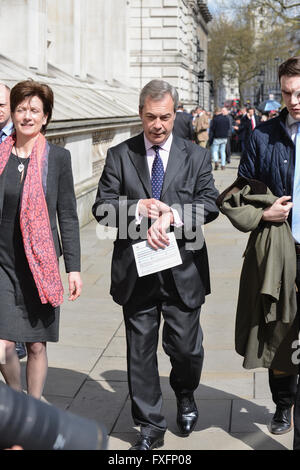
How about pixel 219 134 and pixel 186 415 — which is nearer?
pixel 186 415

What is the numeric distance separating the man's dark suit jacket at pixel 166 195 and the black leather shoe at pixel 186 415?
0.58m

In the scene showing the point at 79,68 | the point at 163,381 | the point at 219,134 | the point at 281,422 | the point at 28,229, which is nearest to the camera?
the point at 28,229

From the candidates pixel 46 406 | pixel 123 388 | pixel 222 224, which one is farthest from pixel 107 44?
pixel 46 406

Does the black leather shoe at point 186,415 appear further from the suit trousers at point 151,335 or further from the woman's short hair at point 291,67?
the woman's short hair at point 291,67

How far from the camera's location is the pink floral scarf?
4.27 m

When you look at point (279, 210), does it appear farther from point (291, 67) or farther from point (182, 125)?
point (182, 125)

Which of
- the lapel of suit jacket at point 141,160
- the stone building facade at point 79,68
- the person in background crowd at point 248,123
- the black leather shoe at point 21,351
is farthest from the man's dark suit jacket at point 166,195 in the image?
the person in background crowd at point 248,123

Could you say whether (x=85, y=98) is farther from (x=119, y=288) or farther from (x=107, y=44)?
(x=119, y=288)

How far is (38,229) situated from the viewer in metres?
4.29

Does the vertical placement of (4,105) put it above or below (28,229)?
above

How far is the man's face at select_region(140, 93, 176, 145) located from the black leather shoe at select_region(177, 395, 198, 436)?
4.64ft

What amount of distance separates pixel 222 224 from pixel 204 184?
8.54 metres

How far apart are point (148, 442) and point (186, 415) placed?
1.14ft

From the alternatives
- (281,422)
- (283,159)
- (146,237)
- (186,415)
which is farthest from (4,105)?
(281,422)
